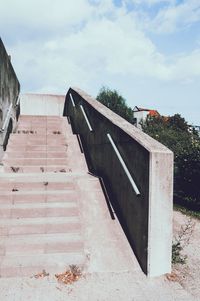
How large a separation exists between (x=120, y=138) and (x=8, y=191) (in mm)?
2220

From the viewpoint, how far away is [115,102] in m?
30.3

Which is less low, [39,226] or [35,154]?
[35,154]

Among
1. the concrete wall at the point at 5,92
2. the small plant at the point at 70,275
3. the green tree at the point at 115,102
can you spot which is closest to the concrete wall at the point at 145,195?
the small plant at the point at 70,275

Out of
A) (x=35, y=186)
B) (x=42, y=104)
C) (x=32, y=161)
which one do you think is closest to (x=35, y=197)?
(x=35, y=186)

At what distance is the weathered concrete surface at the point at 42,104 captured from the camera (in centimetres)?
1522

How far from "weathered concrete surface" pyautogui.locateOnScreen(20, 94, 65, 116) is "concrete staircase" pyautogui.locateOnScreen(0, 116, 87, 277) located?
24.4ft

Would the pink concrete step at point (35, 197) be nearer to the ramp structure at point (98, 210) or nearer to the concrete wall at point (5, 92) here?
the ramp structure at point (98, 210)

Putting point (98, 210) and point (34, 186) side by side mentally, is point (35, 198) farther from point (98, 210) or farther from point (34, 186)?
point (98, 210)

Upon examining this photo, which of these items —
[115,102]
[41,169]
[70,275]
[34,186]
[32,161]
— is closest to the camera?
[70,275]

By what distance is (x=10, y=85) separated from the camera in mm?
9648

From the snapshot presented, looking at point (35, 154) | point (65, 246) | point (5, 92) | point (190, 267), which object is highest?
point (5, 92)

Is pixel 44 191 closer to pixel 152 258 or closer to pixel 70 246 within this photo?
pixel 70 246

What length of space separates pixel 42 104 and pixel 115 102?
15610 millimetres

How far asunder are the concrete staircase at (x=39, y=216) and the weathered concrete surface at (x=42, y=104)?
7.44 metres
